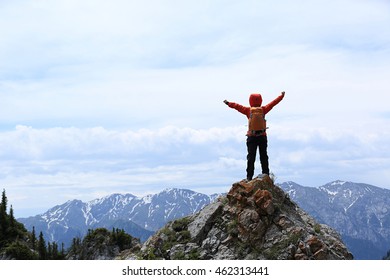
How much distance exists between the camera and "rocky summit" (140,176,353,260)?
67.9 ft

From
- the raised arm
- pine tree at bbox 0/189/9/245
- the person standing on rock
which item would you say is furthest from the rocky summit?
pine tree at bbox 0/189/9/245

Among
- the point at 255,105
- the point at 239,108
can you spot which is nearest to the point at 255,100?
the point at 255,105

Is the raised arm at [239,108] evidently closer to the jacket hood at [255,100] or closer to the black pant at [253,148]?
the jacket hood at [255,100]

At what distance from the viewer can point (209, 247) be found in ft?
71.7

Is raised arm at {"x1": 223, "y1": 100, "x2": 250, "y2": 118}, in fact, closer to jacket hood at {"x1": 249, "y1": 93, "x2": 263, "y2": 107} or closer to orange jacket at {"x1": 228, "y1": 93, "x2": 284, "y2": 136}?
orange jacket at {"x1": 228, "y1": 93, "x2": 284, "y2": 136}

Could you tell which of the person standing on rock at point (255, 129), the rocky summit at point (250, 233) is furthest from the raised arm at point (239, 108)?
the rocky summit at point (250, 233)

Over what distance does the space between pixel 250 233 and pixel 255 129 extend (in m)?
5.24

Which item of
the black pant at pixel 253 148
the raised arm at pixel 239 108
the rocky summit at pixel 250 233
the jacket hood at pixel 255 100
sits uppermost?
the jacket hood at pixel 255 100

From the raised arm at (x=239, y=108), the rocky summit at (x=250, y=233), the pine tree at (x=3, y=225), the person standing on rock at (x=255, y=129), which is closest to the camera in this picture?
the rocky summit at (x=250, y=233)

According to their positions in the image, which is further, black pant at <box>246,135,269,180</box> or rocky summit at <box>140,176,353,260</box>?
black pant at <box>246,135,269,180</box>

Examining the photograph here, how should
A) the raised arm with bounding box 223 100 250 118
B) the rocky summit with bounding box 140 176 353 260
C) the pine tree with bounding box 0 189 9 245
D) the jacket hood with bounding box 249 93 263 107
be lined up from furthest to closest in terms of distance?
the pine tree with bounding box 0 189 9 245, the jacket hood with bounding box 249 93 263 107, the raised arm with bounding box 223 100 250 118, the rocky summit with bounding box 140 176 353 260

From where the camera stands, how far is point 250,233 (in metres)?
21.3

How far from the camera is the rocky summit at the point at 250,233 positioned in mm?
20688
